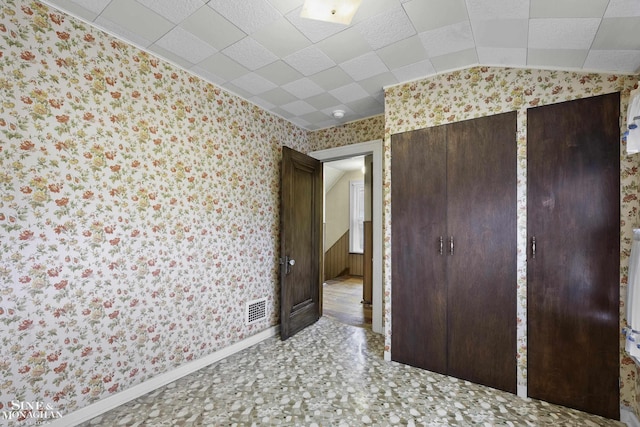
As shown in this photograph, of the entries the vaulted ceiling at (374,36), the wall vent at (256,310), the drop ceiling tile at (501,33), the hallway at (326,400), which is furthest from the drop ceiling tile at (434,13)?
the wall vent at (256,310)

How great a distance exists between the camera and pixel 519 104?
2.06m

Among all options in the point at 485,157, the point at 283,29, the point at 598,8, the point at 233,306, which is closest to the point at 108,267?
the point at 233,306

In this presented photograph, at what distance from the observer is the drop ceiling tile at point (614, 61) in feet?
5.40

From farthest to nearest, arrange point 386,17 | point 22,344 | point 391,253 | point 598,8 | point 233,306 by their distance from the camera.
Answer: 1. point 233,306
2. point 391,253
3. point 386,17
4. point 22,344
5. point 598,8

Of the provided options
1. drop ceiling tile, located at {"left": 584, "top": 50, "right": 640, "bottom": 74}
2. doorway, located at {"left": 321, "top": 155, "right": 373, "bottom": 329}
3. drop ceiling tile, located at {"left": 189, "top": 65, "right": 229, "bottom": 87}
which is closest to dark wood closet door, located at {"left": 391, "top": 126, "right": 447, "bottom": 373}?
drop ceiling tile, located at {"left": 584, "top": 50, "right": 640, "bottom": 74}

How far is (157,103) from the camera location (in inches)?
85.6

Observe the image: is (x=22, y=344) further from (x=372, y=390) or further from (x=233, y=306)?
(x=372, y=390)

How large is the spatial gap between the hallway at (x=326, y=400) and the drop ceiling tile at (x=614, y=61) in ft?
7.52

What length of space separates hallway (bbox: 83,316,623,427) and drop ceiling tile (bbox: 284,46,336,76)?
2600 mm

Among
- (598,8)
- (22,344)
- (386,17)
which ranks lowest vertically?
(22,344)

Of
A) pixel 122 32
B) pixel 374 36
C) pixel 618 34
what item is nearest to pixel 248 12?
pixel 374 36

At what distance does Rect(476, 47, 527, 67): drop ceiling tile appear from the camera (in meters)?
1.90

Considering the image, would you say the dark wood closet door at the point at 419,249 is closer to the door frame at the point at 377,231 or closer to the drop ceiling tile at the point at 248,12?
the door frame at the point at 377,231

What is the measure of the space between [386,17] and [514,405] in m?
2.78
